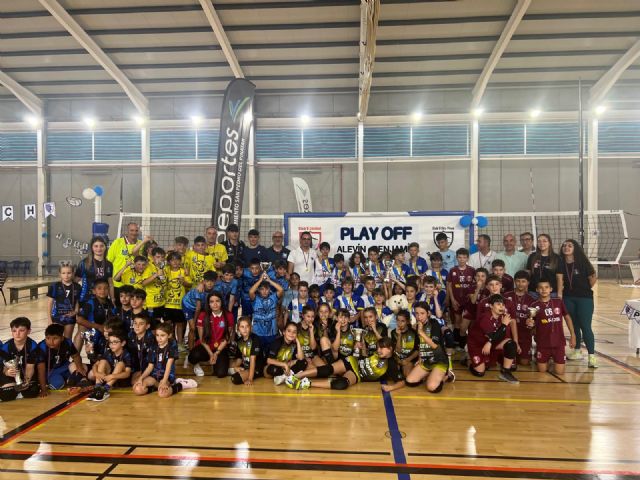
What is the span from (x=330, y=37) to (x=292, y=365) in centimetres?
1202

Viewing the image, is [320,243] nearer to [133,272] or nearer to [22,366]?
[133,272]

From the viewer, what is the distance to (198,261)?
630 cm

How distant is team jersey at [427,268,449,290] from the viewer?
6410 millimetres

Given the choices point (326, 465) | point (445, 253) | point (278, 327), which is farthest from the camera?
point (445, 253)

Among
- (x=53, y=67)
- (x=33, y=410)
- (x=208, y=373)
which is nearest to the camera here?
(x=33, y=410)

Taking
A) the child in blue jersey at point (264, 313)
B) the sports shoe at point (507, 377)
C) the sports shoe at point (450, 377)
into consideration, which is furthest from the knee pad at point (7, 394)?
the sports shoe at point (507, 377)

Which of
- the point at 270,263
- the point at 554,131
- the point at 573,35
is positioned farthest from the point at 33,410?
the point at 554,131

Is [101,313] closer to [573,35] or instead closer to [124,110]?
[124,110]

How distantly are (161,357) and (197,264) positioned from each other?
186cm

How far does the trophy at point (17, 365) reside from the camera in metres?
4.38

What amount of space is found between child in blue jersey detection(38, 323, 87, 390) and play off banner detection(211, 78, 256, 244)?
4.51 m

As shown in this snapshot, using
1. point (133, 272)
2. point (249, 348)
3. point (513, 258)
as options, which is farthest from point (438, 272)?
point (133, 272)

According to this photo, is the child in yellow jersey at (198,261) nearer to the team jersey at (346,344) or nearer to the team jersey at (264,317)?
the team jersey at (264,317)

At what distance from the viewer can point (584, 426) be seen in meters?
3.76
